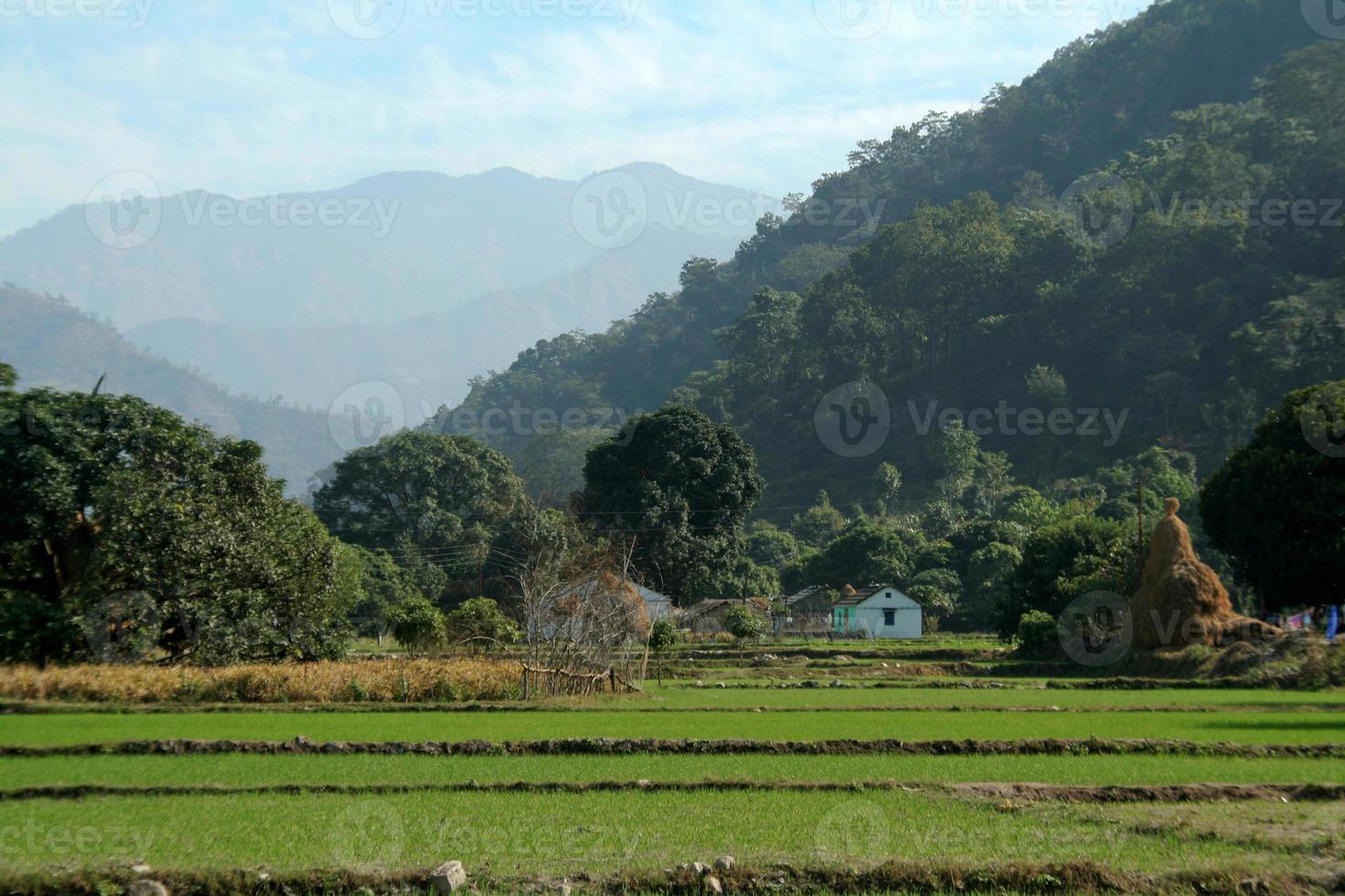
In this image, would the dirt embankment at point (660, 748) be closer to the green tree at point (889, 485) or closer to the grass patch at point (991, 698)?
the grass patch at point (991, 698)

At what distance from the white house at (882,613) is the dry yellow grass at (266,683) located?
3322 centimetres

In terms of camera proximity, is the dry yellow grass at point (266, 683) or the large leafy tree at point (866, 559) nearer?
the dry yellow grass at point (266, 683)

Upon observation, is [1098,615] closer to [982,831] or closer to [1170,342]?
[982,831]

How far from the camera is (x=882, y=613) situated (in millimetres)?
58125

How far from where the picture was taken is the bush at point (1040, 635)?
37.4m

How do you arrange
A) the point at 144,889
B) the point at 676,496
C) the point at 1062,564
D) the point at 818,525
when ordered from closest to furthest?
1. the point at 144,889
2. the point at 1062,564
3. the point at 676,496
4. the point at 818,525

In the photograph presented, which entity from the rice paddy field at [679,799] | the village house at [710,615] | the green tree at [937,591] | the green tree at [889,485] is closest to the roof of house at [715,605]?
the village house at [710,615]

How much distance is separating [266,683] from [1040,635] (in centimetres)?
2388

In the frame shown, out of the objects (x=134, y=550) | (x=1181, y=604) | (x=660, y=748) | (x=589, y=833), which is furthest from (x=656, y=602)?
(x=589, y=833)

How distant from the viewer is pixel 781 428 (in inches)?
3839

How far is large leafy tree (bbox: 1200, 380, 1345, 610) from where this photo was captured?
31453 millimetres

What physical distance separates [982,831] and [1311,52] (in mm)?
101653

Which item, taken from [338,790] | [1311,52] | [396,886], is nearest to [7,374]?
[338,790]

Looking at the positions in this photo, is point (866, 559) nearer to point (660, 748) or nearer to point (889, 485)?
point (889, 485)
